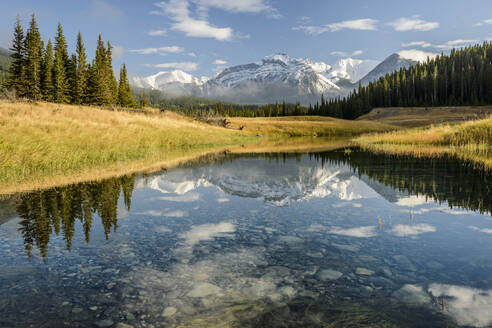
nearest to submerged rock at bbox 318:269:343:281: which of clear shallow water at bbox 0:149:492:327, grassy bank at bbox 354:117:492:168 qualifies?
clear shallow water at bbox 0:149:492:327

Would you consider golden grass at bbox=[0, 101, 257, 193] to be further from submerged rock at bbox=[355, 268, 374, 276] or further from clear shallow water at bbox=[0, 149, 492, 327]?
submerged rock at bbox=[355, 268, 374, 276]

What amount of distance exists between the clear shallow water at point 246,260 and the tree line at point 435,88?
146 metres

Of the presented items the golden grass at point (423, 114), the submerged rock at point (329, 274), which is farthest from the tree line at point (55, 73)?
the golden grass at point (423, 114)

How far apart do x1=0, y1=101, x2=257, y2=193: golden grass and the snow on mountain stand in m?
3.36

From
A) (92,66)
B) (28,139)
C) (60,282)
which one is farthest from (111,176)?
(92,66)

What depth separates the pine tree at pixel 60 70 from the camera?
214 feet

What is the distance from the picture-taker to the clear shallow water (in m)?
3.58

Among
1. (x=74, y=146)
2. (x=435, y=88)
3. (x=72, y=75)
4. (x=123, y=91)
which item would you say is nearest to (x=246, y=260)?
(x=74, y=146)

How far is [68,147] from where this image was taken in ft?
58.8

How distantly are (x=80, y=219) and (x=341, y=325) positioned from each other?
622 cm

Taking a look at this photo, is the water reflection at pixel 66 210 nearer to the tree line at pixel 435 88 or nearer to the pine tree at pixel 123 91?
the pine tree at pixel 123 91

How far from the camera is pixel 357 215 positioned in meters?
7.61

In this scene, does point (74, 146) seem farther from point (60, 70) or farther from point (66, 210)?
point (60, 70)

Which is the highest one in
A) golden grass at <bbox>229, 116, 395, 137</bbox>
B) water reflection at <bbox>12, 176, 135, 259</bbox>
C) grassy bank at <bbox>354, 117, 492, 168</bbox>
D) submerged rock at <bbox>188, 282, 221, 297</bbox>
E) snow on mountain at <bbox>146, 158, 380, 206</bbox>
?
golden grass at <bbox>229, 116, 395, 137</bbox>
